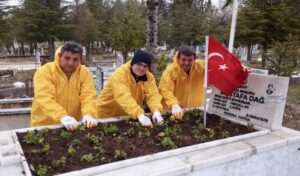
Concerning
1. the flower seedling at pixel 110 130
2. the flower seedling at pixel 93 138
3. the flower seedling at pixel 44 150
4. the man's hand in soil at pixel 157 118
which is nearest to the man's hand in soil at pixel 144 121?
the man's hand in soil at pixel 157 118

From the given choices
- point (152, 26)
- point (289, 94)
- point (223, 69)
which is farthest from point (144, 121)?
point (289, 94)

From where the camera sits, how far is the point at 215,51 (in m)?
3.66

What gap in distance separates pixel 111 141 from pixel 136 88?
1.05 meters

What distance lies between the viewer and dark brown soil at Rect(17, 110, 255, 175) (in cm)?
267

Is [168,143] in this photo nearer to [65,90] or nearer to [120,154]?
[120,154]

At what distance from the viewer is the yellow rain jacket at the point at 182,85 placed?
428 centimetres

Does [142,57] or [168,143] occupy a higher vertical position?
[142,57]

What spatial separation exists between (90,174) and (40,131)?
43.8 inches

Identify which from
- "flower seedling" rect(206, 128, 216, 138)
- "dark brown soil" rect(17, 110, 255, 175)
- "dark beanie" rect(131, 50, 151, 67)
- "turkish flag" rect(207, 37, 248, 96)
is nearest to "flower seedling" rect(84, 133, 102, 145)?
"dark brown soil" rect(17, 110, 255, 175)

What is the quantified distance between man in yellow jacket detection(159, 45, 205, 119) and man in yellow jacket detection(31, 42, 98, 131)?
40.4 inches

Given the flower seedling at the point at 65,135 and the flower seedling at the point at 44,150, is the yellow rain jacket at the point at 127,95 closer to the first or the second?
the flower seedling at the point at 65,135

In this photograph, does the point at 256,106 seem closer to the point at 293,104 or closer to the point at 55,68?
the point at 55,68

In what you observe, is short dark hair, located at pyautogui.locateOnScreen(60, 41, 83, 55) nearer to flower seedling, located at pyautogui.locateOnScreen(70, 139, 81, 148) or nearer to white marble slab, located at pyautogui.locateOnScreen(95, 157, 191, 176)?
flower seedling, located at pyautogui.locateOnScreen(70, 139, 81, 148)

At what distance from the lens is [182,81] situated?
4.49m
